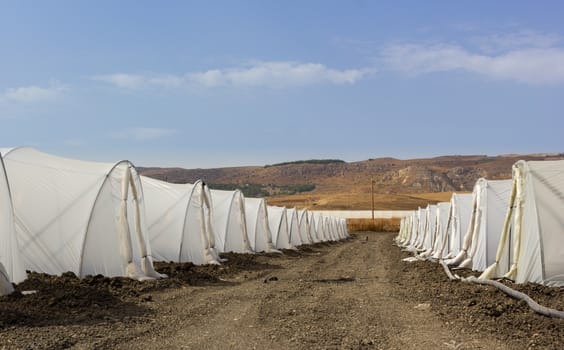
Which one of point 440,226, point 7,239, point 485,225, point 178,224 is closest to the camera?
point 7,239

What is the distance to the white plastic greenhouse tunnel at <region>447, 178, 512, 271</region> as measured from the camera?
1754 centimetres

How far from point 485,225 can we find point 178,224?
9.76m

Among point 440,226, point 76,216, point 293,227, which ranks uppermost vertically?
point 76,216

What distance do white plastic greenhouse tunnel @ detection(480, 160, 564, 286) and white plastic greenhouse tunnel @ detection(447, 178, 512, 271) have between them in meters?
4.31

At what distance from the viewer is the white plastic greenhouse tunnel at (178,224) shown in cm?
1975

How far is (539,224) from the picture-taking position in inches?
486

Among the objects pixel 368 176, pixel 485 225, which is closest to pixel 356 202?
pixel 368 176

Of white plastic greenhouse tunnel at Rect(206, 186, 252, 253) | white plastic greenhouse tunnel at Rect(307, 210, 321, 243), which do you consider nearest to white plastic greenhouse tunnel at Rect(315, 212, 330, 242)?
white plastic greenhouse tunnel at Rect(307, 210, 321, 243)

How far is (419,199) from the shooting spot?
123562mm

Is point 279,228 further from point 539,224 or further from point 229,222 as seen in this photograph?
point 539,224

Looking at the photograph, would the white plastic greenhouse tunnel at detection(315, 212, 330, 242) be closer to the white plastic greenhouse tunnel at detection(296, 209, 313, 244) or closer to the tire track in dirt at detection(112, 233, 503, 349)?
the white plastic greenhouse tunnel at detection(296, 209, 313, 244)

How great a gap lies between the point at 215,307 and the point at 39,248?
5.18 meters

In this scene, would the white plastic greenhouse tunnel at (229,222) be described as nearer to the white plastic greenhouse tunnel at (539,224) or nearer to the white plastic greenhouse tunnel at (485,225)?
the white plastic greenhouse tunnel at (485,225)

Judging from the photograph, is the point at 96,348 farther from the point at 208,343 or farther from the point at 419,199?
the point at 419,199
